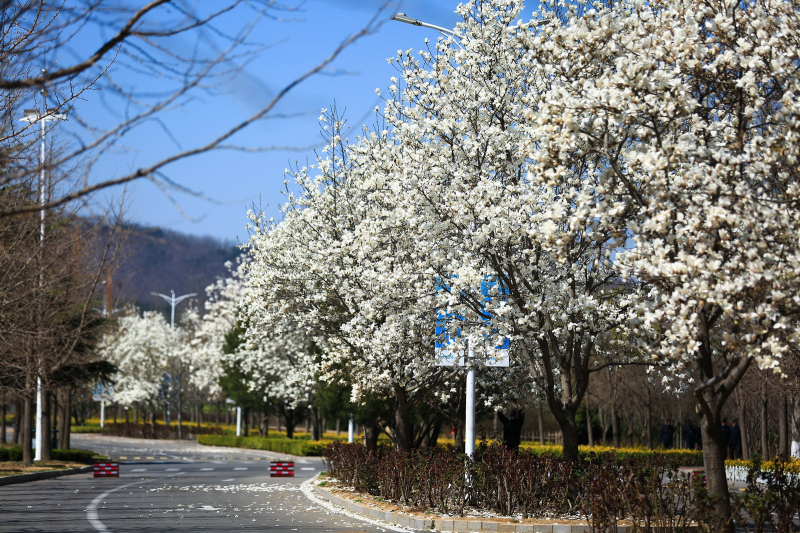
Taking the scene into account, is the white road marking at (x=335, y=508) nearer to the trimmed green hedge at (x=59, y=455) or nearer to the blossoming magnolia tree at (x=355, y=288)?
the blossoming magnolia tree at (x=355, y=288)

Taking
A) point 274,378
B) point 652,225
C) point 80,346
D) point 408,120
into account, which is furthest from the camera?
point 274,378

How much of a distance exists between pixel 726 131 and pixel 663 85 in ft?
3.64

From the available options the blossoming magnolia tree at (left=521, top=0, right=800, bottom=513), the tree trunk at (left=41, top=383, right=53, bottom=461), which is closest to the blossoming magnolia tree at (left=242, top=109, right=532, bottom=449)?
the blossoming magnolia tree at (left=521, top=0, right=800, bottom=513)

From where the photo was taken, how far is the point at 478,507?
1324cm

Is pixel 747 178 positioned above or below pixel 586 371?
above

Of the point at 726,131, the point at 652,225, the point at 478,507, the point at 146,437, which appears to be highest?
the point at 726,131

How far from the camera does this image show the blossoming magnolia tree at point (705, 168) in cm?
779

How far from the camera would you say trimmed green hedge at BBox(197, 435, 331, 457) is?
40.7m

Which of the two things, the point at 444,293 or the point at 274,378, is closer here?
the point at 444,293

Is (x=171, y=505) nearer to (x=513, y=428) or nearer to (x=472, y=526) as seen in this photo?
(x=472, y=526)

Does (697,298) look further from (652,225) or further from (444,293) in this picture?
(444,293)

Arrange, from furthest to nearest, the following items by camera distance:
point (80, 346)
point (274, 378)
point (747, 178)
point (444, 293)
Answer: point (274, 378) → point (80, 346) → point (444, 293) → point (747, 178)

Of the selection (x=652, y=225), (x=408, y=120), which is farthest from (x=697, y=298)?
(x=408, y=120)

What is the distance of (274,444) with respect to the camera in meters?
44.1
